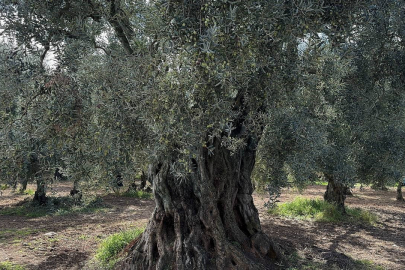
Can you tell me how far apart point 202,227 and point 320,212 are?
32.9ft

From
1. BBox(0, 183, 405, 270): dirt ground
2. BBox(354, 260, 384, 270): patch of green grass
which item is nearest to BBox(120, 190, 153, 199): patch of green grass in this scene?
BBox(0, 183, 405, 270): dirt ground

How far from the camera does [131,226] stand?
42.9ft

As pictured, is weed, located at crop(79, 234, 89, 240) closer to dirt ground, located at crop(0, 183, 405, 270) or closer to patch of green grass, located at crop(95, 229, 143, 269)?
dirt ground, located at crop(0, 183, 405, 270)

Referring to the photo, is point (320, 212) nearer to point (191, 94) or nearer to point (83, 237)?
point (83, 237)

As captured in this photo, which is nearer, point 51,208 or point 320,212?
point 320,212

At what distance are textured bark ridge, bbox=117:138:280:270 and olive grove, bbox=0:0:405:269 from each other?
25mm

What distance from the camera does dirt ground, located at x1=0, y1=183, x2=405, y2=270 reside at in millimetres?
9320

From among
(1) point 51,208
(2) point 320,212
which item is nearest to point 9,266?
(1) point 51,208

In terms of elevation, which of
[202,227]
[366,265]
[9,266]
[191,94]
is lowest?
[366,265]

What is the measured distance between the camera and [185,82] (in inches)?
182

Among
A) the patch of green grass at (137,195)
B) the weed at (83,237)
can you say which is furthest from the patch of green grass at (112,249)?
the patch of green grass at (137,195)

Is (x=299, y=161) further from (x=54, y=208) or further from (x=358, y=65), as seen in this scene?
(x=54, y=208)

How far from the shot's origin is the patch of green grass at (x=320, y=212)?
15.4 m

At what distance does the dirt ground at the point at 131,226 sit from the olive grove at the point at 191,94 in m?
2.20
